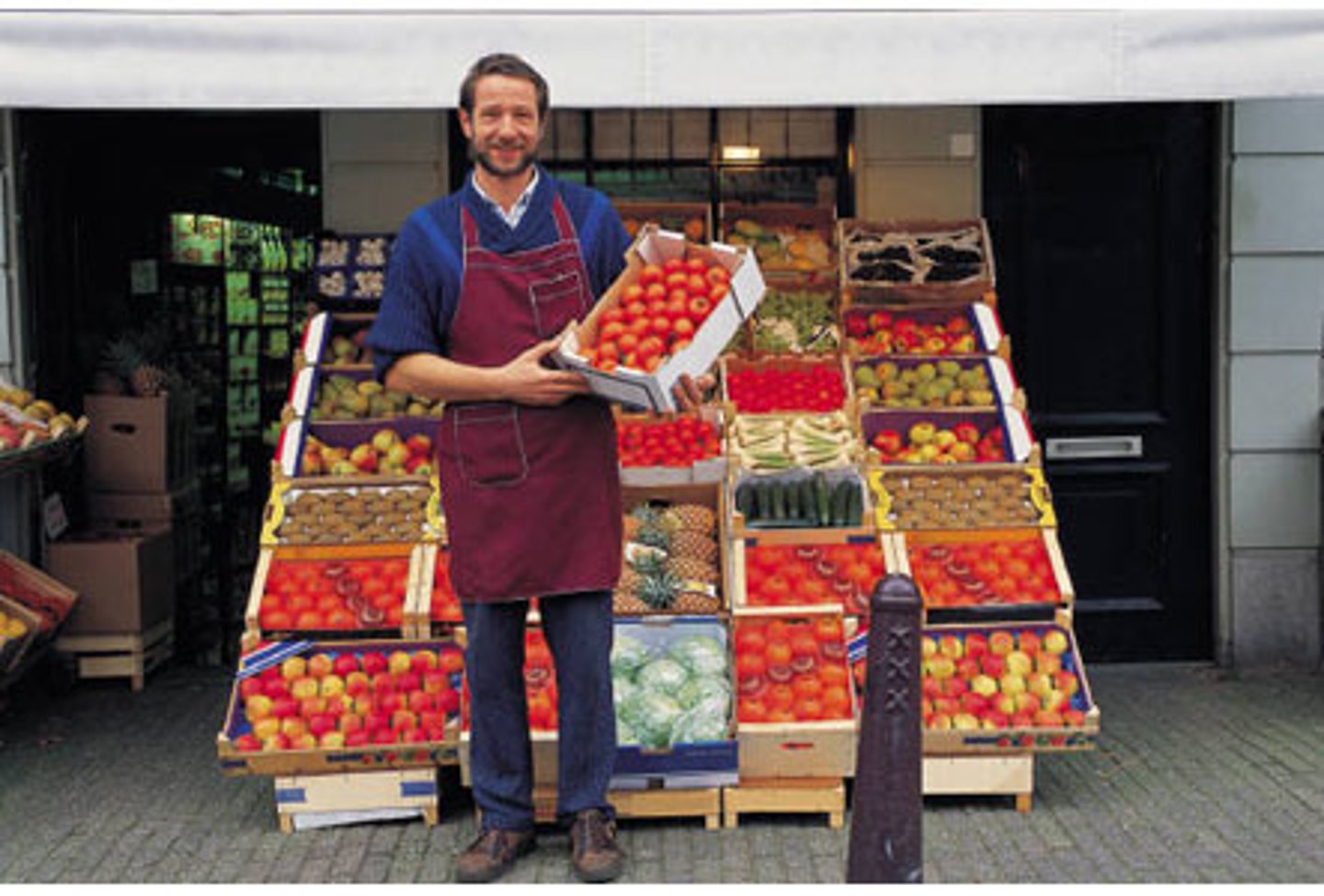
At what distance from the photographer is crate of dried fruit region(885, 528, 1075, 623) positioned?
18.6 ft

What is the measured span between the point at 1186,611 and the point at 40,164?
587 centimetres

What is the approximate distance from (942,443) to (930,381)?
0.41m

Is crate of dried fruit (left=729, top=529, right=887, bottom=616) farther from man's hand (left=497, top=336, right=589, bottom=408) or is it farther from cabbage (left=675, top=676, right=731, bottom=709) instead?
man's hand (left=497, top=336, right=589, bottom=408)

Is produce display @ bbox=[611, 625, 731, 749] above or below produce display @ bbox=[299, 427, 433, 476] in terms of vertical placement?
below

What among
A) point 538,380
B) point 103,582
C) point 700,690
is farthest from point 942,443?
point 103,582

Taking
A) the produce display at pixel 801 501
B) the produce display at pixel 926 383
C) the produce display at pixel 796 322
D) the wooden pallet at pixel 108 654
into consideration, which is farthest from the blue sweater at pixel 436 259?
the wooden pallet at pixel 108 654

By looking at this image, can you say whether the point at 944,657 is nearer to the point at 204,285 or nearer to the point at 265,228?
the point at 204,285

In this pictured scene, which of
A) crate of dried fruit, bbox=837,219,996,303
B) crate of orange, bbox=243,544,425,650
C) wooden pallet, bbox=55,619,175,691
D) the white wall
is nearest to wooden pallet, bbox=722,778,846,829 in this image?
crate of orange, bbox=243,544,425,650

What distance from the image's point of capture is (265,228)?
1088 cm

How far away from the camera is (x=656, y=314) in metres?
4.29

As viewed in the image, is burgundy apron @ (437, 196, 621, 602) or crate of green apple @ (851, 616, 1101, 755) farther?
crate of green apple @ (851, 616, 1101, 755)

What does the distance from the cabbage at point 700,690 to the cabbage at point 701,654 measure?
0.15 feet

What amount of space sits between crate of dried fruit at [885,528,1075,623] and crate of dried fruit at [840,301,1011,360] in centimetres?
112

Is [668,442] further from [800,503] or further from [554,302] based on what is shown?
[554,302]
